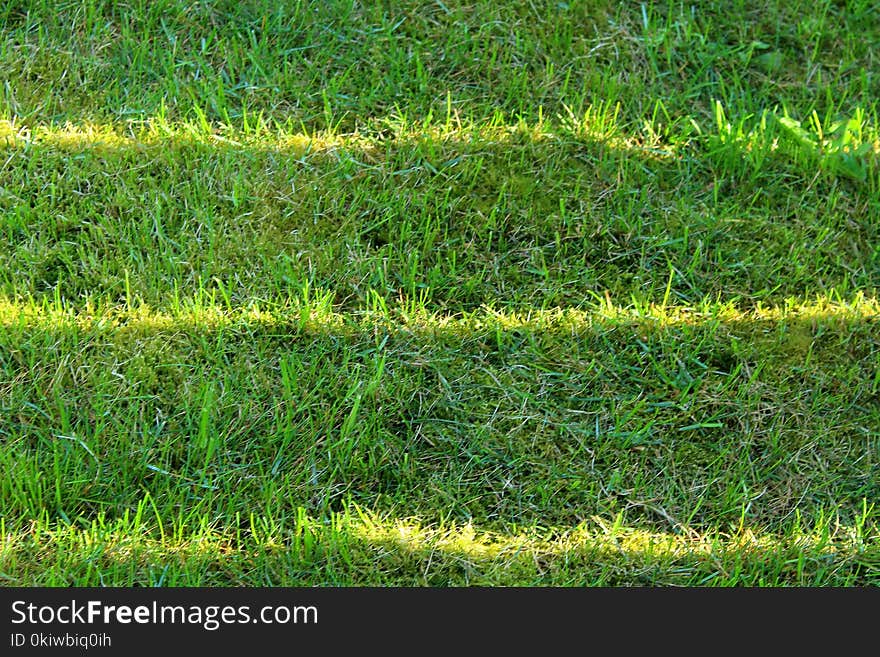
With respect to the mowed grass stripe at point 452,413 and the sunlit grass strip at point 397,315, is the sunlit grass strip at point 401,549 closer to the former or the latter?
the mowed grass stripe at point 452,413

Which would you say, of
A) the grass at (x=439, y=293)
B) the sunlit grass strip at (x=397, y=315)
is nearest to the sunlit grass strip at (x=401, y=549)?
the grass at (x=439, y=293)

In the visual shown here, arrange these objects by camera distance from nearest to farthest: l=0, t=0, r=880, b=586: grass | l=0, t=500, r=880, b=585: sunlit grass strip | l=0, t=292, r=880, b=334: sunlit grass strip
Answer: l=0, t=500, r=880, b=585: sunlit grass strip
l=0, t=0, r=880, b=586: grass
l=0, t=292, r=880, b=334: sunlit grass strip

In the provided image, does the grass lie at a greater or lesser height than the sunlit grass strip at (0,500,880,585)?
greater

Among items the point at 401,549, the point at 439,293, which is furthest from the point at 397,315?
the point at 401,549

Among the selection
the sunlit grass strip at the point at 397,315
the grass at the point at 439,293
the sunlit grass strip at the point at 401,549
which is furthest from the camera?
the sunlit grass strip at the point at 397,315

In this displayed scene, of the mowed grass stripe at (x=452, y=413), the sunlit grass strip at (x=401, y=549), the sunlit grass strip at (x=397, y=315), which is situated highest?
the sunlit grass strip at (x=397, y=315)

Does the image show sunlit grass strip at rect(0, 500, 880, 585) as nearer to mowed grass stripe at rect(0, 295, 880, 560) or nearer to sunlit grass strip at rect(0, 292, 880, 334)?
mowed grass stripe at rect(0, 295, 880, 560)

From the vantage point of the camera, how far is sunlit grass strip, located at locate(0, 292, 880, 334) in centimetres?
265

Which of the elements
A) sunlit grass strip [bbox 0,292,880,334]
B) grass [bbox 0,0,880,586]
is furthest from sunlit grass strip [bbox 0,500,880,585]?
sunlit grass strip [bbox 0,292,880,334]

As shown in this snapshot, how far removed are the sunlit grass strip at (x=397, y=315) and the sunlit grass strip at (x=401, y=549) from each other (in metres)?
0.55

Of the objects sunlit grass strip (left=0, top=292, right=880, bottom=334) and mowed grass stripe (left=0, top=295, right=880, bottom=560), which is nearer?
mowed grass stripe (left=0, top=295, right=880, bottom=560)

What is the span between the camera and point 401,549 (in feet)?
7.73

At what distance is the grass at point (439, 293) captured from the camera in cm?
239

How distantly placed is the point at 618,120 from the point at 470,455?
4.28ft
